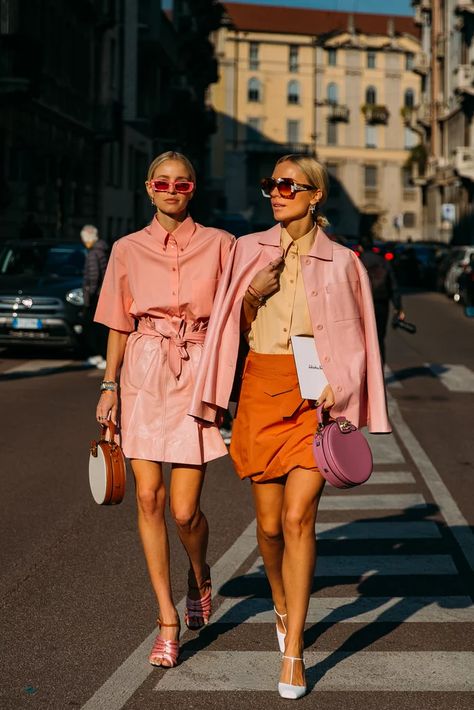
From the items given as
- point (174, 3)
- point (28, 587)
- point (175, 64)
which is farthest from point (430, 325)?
point (174, 3)

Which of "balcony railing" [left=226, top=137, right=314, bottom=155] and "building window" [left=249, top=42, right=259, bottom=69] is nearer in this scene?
"balcony railing" [left=226, top=137, right=314, bottom=155]

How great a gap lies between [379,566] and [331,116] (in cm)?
11202

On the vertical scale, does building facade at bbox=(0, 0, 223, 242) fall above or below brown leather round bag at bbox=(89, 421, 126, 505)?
above

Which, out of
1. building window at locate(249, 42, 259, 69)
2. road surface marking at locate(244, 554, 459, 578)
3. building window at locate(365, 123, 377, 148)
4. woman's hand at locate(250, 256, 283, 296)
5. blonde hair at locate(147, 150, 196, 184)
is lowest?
road surface marking at locate(244, 554, 459, 578)

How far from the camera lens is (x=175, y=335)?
18.5ft

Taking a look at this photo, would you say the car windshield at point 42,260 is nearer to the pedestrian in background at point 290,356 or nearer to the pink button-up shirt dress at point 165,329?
the pink button-up shirt dress at point 165,329

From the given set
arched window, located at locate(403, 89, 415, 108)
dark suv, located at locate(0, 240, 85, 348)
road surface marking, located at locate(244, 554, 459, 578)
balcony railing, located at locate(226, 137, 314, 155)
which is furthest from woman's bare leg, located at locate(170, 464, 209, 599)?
arched window, located at locate(403, 89, 415, 108)

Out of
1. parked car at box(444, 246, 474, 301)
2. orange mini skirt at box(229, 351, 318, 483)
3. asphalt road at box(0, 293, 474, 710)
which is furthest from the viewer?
parked car at box(444, 246, 474, 301)

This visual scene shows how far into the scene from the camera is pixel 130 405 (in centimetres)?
570

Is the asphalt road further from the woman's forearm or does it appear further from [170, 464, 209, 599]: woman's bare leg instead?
the woman's forearm

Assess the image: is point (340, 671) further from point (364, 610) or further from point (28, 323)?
point (28, 323)

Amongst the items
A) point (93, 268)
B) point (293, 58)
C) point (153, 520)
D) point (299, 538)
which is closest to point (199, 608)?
point (153, 520)

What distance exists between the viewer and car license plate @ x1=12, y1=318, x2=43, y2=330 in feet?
66.3

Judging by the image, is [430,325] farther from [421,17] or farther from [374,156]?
[374,156]
